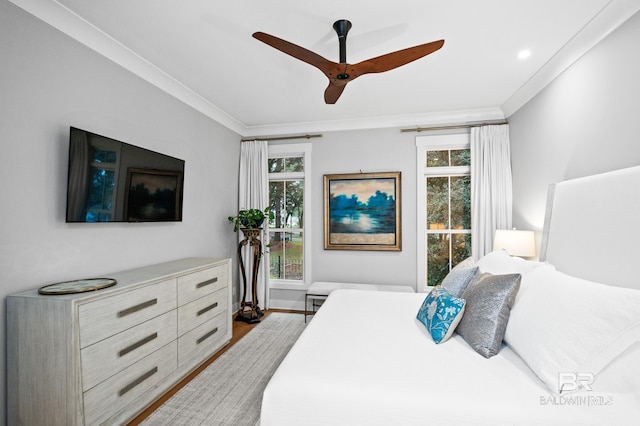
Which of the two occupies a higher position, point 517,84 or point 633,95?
point 517,84

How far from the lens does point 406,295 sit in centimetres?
265

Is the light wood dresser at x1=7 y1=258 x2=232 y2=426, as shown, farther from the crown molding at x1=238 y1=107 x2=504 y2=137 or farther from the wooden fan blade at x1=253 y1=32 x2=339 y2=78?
the crown molding at x1=238 y1=107 x2=504 y2=137

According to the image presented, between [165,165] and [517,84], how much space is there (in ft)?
11.7

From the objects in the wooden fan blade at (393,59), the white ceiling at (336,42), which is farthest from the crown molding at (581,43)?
the wooden fan blade at (393,59)

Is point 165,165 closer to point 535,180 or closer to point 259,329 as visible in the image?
point 259,329

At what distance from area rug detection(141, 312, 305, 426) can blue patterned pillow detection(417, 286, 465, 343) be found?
50.5 inches

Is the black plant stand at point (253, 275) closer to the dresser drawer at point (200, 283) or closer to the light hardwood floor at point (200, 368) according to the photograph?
the light hardwood floor at point (200, 368)

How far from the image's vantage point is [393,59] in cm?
190

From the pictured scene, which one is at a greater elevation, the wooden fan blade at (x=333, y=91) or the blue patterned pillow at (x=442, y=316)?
the wooden fan blade at (x=333, y=91)

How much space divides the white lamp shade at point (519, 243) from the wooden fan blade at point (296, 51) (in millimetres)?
2364

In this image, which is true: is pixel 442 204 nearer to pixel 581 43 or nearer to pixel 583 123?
pixel 583 123

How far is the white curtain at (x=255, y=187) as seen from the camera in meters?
4.27

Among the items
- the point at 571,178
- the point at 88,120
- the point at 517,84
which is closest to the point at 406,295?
the point at 571,178

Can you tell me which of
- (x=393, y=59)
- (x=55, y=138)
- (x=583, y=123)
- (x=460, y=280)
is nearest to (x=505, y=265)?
(x=460, y=280)
